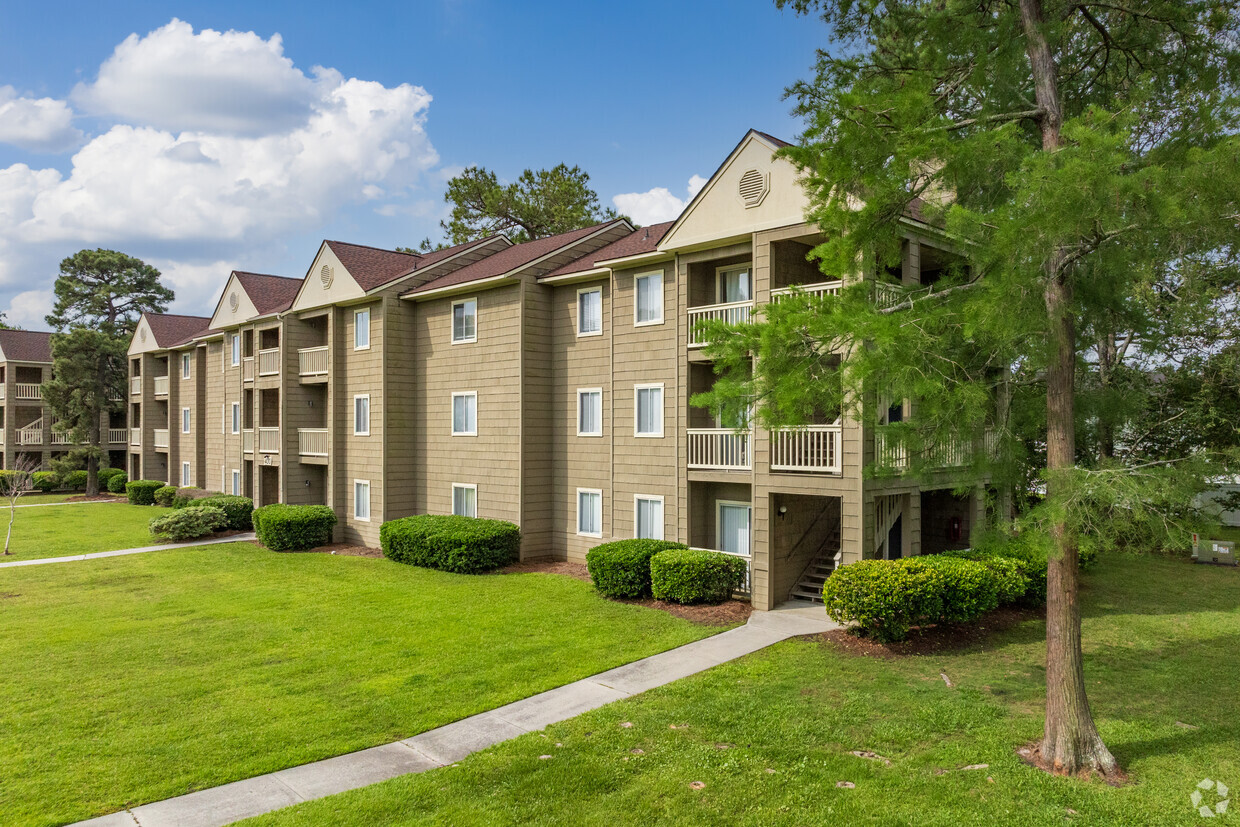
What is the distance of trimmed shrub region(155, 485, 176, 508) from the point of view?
36162 mm

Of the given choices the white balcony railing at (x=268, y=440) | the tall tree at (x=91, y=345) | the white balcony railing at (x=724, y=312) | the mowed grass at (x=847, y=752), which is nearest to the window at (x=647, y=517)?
the white balcony railing at (x=724, y=312)

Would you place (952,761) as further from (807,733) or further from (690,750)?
(690,750)

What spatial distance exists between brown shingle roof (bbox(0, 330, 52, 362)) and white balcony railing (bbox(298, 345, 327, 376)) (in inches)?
1275

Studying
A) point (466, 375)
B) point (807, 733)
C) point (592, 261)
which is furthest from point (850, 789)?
point (466, 375)

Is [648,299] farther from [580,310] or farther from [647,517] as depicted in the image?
[647,517]

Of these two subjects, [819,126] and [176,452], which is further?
[176,452]

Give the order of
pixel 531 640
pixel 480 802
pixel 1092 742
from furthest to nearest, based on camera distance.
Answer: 1. pixel 531 640
2. pixel 1092 742
3. pixel 480 802

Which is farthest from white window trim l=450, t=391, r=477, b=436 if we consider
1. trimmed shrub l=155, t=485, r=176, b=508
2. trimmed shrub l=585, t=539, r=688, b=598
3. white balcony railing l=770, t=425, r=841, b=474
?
trimmed shrub l=155, t=485, r=176, b=508

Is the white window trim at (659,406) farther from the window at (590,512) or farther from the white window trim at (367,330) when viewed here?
the white window trim at (367,330)

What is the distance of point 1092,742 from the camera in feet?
26.7

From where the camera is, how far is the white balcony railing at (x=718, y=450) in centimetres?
1642

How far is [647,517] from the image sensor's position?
18.8 meters

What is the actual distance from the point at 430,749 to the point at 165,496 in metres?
33.8

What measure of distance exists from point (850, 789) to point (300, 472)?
80.6ft
